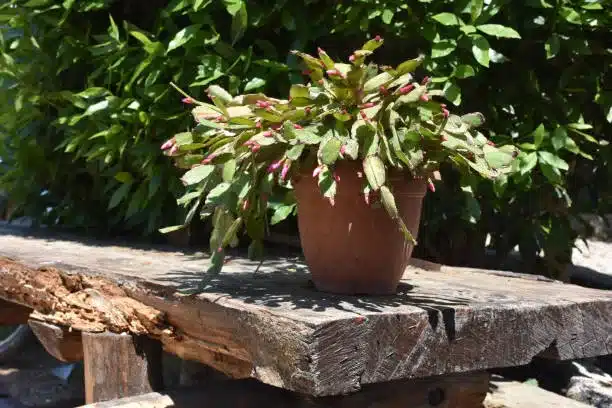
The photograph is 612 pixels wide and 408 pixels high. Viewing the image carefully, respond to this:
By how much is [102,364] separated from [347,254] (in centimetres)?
94

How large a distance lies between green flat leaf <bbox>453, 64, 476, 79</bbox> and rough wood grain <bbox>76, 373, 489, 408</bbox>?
41.7 inches

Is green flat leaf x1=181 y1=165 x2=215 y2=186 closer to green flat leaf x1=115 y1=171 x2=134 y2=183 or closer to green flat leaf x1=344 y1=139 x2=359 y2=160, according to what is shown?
green flat leaf x1=344 y1=139 x2=359 y2=160

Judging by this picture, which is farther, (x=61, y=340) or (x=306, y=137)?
(x=61, y=340)

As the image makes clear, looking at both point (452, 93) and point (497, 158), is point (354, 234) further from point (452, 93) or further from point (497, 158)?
point (452, 93)

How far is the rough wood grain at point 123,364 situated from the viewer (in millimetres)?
2729

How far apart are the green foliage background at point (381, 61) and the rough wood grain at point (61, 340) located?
0.75 metres

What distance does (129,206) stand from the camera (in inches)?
147

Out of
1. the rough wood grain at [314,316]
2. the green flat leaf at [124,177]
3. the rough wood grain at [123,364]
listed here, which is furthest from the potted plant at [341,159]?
the green flat leaf at [124,177]

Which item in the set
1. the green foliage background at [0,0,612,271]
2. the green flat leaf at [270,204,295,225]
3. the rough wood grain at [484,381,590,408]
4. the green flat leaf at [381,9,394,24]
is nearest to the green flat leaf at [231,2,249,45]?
the green foliage background at [0,0,612,271]

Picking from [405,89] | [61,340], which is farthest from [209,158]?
[61,340]

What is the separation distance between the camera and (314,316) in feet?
6.30

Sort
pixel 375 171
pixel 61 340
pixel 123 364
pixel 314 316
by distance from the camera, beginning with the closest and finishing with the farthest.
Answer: pixel 314 316, pixel 375 171, pixel 123 364, pixel 61 340

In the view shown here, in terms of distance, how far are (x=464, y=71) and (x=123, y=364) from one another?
151cm

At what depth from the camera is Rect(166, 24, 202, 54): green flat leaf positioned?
10.9 ft
